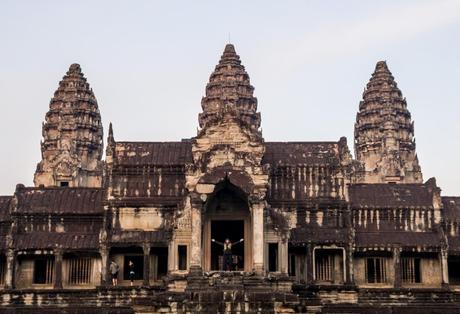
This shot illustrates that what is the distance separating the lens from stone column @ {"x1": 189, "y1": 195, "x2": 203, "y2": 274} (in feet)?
118

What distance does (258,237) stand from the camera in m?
36.0

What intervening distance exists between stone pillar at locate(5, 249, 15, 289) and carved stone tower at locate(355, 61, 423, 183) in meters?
41.2

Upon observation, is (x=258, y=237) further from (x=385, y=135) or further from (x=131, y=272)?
(x=385, y=135)

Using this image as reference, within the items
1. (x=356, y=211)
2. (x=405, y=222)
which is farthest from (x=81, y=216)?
(x=405, y=222)

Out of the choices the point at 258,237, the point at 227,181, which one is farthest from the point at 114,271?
the point at 258,237

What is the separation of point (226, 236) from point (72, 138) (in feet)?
131

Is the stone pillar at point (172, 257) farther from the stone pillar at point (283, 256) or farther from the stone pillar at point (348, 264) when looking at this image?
the stone pillar at point (348, 264)

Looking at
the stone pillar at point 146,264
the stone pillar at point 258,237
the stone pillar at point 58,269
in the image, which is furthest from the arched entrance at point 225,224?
the stone pillar at point 58,269

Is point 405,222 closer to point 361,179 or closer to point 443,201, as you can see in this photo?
point 443,201

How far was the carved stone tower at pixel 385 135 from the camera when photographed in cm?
7481

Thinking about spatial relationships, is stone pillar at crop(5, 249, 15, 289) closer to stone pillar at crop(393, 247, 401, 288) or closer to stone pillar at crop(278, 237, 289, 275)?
stone pillar at crop(278, 237, 289, 275)

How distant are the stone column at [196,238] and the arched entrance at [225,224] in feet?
4.51

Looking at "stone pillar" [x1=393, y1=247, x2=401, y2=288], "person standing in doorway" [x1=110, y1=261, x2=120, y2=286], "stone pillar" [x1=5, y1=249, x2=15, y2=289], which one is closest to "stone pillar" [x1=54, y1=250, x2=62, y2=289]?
"stone pillar" [x1=5, y1=249, x2=15, y2=289]

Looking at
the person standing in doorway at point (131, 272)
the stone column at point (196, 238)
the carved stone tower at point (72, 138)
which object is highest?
the carved stone tower at point (72, 138)
